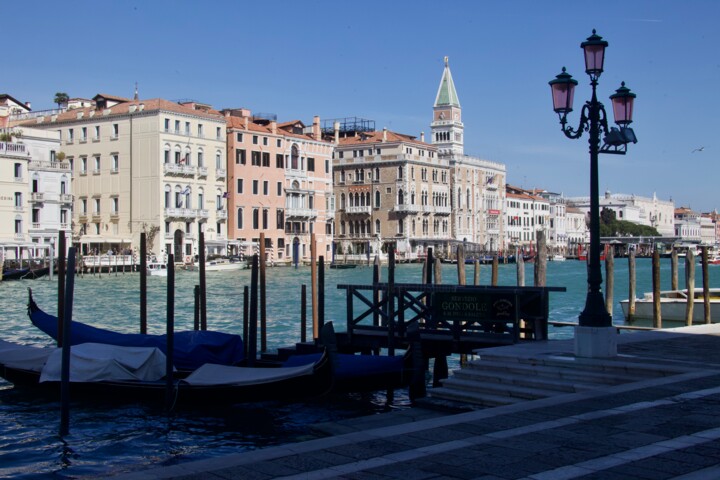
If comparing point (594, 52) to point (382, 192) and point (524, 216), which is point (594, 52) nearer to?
point (382, 192)

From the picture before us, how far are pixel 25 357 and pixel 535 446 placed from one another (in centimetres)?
813

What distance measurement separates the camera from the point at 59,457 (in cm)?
827

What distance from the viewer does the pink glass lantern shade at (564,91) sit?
313 inches

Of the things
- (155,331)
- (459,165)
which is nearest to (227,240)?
(459,165)

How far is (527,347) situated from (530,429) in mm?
3337

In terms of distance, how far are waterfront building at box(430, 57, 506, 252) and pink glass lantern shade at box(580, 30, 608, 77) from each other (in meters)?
59.3

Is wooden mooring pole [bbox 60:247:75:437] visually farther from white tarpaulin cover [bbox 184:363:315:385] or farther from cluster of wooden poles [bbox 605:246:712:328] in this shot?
cluster of wooden poles [bbox 605:246:712:328]

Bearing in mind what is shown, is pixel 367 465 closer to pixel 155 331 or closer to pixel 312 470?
pixel 312 470

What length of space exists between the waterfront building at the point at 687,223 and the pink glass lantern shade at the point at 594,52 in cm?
12714

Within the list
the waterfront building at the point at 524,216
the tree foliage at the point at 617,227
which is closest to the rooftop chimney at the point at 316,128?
the waterfront building at the point at 524,216

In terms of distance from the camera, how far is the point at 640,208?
114 meters

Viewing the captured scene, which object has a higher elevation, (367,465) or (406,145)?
(406,145)

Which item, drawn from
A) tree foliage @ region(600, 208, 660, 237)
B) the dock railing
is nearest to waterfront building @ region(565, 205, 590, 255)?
tree foliage @ region(600, 208, 660, 237)

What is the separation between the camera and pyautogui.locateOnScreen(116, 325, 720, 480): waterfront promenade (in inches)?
183
